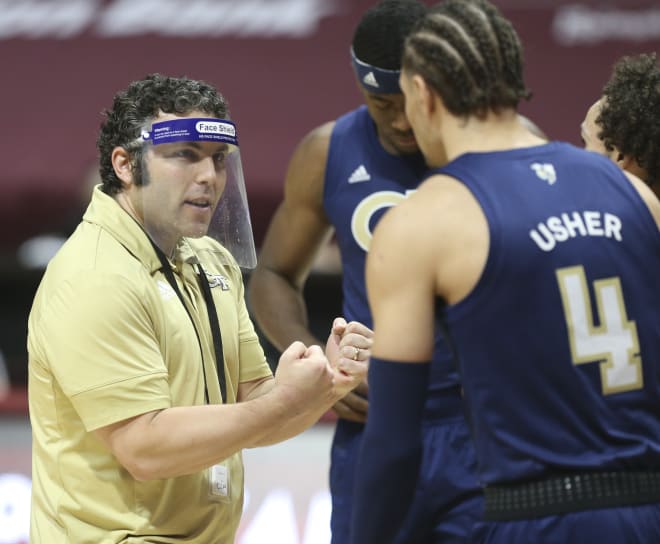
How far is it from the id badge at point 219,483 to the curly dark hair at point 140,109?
74cm

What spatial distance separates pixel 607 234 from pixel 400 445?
546 millimetres

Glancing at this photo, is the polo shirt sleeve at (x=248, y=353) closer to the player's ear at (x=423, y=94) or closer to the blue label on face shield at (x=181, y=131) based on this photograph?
the blue label on face shield at (x=181, y=131)

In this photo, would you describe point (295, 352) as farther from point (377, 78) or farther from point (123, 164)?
point (377, 78)

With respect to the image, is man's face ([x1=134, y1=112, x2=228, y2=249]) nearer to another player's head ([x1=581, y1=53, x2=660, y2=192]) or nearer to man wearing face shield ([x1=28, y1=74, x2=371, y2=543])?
man wearing face shield ([x1=28, y1=74, x2=371, y2=543])

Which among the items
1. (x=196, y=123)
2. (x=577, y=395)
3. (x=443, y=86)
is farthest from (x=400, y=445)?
(x=196, y=123)

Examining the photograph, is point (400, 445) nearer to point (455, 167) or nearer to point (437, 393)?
point (455, 167)

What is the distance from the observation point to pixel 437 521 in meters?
3.36

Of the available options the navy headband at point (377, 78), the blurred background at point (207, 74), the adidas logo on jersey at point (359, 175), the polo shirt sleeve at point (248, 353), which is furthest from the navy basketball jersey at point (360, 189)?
the blurred background at point (207, 74)

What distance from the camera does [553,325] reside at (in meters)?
2.26

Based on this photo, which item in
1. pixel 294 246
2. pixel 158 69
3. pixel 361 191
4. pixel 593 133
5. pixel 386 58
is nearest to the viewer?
pixel 593 133

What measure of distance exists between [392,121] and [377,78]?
0.16 meters

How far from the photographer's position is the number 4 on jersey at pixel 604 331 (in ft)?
7.40

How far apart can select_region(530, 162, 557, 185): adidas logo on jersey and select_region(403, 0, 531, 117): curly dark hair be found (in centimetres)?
14

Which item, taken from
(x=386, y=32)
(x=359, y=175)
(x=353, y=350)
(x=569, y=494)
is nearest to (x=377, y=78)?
(x=386, y=32)
